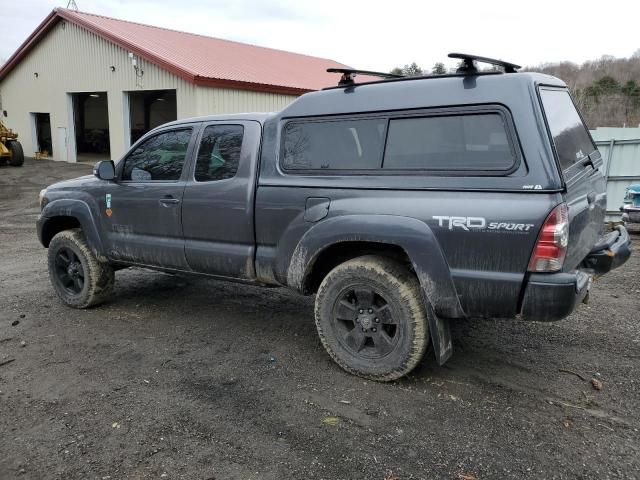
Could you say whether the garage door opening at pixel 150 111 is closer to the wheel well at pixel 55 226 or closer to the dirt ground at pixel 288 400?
the wheel well at pixel 55 226

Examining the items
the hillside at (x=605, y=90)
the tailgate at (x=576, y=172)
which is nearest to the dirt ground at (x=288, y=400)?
the tailgate at (x=576, y=172)

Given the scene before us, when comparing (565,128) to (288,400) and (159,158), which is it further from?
(159,158)

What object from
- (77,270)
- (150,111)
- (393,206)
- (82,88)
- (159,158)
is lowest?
(77,270)

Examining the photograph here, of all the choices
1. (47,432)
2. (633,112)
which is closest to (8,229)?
(47,432)

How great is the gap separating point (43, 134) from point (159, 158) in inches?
994

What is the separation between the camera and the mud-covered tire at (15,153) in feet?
71.2

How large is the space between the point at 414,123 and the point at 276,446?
87.3 inches

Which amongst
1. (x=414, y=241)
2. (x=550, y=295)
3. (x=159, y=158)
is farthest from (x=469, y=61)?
(x=159, y=158)

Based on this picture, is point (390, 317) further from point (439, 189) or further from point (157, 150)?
point (157, 150)

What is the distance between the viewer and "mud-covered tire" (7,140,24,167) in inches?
854

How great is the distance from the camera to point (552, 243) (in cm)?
304

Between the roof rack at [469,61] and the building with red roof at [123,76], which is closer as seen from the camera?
the roof rack at [469,61]

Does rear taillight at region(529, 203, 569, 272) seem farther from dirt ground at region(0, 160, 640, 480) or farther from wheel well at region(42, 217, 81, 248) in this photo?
wheel well at region(42, 217, 81, 248)

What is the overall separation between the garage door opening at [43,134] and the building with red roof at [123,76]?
0.05m
